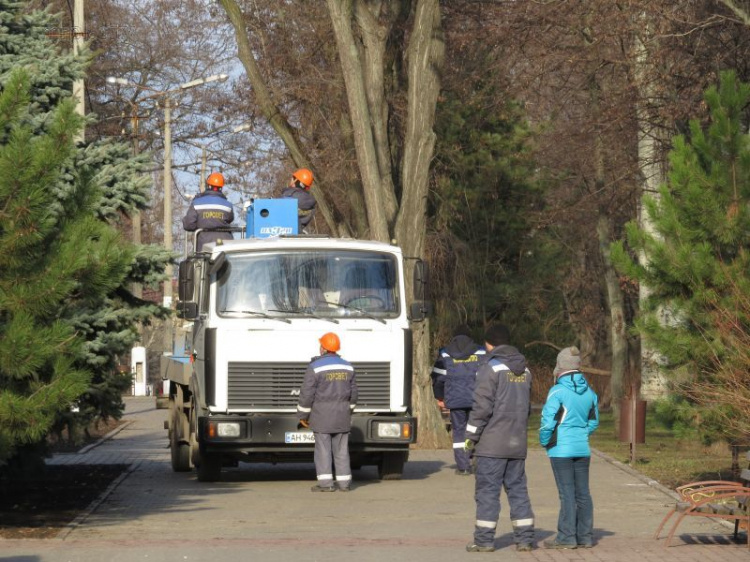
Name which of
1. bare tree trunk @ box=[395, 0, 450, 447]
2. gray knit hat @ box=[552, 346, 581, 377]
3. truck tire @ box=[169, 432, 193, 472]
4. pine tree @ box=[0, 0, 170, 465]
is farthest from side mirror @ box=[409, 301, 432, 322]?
bare tree trunk @ box=[395, 0, 450, 447]

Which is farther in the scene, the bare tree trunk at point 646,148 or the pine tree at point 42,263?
the bare tree trunk at point 646,148

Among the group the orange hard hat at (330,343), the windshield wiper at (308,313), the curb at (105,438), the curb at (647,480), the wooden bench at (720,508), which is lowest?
the curb at (647,480)

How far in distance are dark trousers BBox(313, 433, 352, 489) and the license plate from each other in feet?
1.20

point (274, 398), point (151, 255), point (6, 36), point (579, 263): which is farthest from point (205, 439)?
point (579, 263)

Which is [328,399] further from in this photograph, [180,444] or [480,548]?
[480,548]

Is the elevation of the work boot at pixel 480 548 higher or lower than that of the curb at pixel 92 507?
lower

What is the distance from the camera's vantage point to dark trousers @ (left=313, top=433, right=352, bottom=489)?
15.3m

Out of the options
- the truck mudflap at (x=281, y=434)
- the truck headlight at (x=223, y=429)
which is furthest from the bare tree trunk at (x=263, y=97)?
the truck headlight at (x=223, y=429)

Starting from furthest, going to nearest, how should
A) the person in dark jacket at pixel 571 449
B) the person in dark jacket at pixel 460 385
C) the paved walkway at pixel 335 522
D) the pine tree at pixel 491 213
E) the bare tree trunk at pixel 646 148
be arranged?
the pine tree at pixel 491 213 < the bare tree trunk at pixel 646 148 < the person in dark jacket at pixel 460 385 < the person in dark jacket at pixel 571 449 < the paved walkway at pixel 335 522

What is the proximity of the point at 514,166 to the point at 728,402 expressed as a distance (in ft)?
81.3

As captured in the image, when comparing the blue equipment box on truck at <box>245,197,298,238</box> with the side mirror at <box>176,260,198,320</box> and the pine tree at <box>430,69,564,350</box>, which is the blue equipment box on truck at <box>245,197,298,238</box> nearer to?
the side mirror at <box>176,260,198,320</box>

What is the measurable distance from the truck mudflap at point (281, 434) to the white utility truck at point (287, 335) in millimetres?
11

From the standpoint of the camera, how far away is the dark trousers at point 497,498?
35.9 ft

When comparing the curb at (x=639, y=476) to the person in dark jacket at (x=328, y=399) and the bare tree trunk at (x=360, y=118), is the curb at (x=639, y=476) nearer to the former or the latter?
the person in dark jacket at (x=328, y=399)
